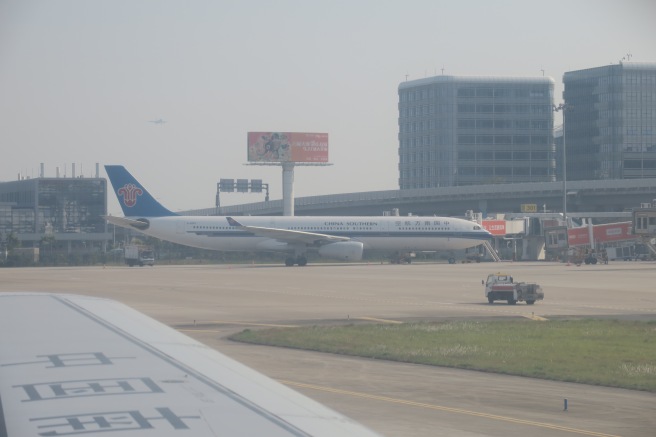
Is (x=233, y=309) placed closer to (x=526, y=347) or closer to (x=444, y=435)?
(x=526, y=347)

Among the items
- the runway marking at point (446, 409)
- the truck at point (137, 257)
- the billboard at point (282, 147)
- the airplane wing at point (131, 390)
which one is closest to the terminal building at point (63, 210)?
the billboard at point (282, 147)

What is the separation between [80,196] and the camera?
128 metres

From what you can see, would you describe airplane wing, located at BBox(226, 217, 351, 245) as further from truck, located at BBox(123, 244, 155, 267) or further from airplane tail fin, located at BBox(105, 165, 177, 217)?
truck, located at BBox(123, 244, 155, 267)

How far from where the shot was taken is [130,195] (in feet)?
230

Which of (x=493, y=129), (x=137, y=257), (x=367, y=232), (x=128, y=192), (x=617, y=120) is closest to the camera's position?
(x=128, y=192)

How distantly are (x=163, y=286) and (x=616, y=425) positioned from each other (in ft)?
111

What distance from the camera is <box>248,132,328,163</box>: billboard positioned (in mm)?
111500

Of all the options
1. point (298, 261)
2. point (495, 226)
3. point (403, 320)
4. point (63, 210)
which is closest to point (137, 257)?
point (298, 261)

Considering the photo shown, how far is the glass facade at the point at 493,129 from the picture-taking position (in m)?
162

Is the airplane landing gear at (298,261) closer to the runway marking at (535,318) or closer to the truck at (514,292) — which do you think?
the truck at (514,292)

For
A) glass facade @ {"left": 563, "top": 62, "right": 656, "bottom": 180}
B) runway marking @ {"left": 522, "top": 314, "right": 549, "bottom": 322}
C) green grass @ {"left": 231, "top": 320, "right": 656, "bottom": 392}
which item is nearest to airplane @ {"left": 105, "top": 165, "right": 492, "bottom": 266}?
runway marking @ {"left": 522, "top": 314, "right": 549, "bottom": 322}

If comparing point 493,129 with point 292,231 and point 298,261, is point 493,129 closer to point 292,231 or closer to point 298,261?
point 298,261

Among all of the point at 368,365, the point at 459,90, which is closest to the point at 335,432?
the point at 368,365

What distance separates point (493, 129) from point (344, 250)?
99.8 metres
